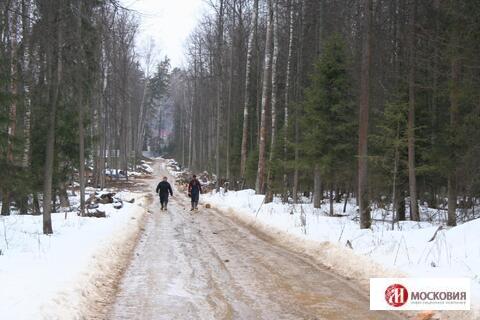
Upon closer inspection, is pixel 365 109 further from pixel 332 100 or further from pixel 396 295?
pixel 396 295

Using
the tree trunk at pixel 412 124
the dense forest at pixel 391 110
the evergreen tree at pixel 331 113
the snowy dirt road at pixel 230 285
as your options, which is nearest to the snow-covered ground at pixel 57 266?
the snowy dirt road at pixel 230 285

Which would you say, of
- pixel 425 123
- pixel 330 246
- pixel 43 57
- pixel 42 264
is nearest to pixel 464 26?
pixel 425 123

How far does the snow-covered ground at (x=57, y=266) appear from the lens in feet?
18.7

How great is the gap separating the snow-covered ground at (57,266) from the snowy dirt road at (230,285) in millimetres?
490

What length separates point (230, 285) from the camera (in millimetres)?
7797

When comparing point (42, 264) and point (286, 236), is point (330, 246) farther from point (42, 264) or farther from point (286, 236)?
point (42, 264)

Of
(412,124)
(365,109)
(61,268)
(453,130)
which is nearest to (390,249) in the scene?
(365,109)

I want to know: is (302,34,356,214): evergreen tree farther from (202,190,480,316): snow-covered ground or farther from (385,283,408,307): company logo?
(385,283,408,307): company logo

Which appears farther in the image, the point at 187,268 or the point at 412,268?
the point at 187,268

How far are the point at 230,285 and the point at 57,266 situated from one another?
2.90 metres

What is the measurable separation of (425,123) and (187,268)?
12500mm

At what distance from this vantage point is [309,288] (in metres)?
7.66

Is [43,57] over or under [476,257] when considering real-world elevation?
over

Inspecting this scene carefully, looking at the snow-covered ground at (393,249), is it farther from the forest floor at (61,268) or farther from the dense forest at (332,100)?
the forest floor at (61,268)
